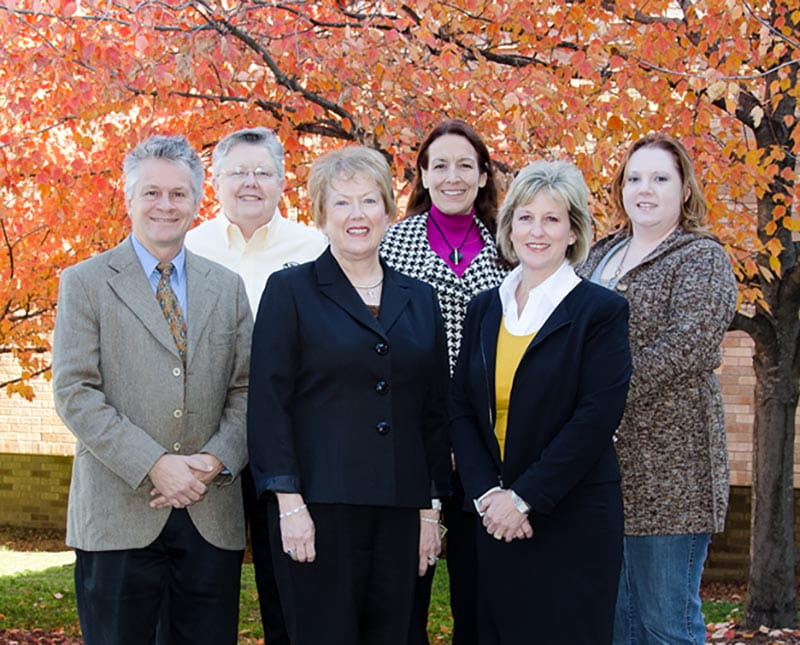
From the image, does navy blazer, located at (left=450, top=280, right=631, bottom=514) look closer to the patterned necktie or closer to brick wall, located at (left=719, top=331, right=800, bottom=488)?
the patterned necktie

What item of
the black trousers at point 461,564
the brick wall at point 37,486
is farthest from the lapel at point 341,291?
the brick wall at point 37,486

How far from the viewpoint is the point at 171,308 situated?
3.83 m

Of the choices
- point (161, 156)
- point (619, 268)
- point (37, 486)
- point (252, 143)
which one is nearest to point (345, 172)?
point (161, 156)

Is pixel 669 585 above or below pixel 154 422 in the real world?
below

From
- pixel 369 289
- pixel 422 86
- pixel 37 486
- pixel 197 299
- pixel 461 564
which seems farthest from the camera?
pixel 37 486

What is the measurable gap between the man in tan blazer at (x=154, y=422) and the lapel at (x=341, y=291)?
1.55ft

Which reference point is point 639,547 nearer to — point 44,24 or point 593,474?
point 593,474

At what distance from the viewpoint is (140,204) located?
12.5 ft

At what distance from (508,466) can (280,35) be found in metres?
4.25

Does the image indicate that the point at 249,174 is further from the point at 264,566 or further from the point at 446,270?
the point at 264,566

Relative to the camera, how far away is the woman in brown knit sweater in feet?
12.4

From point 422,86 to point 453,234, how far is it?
254 cm

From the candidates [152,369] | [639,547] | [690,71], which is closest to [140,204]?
[152,369]

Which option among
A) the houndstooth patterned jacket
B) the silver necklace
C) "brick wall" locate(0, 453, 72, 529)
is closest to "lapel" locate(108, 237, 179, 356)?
the houndstooth patterned jacket
